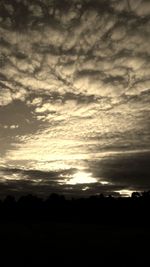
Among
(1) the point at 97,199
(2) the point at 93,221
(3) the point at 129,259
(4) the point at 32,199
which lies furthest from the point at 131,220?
(3) the point at 129,259

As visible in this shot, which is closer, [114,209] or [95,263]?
[95,263]

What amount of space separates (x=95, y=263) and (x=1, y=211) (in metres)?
119

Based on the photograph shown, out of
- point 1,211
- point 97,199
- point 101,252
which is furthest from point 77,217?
point 101,252

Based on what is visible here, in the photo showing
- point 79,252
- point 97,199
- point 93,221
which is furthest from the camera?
point 97,199

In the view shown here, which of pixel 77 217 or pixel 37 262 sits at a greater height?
pixel 77 217

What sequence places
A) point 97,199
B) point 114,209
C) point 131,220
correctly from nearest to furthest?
point 131,220
point 114,209
point 97,199

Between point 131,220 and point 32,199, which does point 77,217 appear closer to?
point 131,220

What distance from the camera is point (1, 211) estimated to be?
13800 centimetres

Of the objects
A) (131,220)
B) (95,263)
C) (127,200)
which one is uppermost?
(127,200)

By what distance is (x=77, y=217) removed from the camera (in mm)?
119750

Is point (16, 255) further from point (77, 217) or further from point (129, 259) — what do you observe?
point (77, 217)

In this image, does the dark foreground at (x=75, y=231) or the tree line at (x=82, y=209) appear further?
the tree line at (x=82, y=209)

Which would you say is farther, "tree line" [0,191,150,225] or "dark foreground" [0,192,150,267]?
"tree line" [0,191,150,225]

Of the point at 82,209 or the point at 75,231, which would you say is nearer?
the point at 75,231
